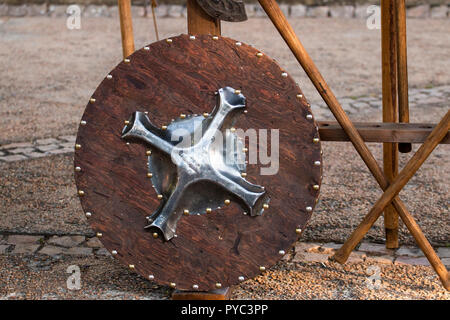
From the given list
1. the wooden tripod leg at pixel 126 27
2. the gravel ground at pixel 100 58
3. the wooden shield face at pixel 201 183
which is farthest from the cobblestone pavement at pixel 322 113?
the wooden shield face at pixel 201 183

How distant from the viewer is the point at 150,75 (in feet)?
9.74

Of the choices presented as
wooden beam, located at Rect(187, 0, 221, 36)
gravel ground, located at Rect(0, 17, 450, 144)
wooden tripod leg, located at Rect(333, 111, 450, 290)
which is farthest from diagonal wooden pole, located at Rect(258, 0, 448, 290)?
gravel ground, located at Rect(0, 17, 450, 144)

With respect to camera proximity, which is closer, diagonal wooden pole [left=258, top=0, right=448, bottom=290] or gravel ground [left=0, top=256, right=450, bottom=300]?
diagonal wooden pole [left=258, top=0, right=448, bottom=290]

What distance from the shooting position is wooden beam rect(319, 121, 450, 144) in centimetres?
307

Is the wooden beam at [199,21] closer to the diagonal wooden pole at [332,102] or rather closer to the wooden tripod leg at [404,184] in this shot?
the diagonal wooden pole at [332,102]

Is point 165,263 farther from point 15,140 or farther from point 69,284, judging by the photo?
point 15,140

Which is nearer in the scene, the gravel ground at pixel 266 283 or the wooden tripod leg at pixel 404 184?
the wooden tripod leg at pixel 404 184

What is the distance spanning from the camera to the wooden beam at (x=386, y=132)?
307 cm

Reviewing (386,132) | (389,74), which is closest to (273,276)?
(386,132)

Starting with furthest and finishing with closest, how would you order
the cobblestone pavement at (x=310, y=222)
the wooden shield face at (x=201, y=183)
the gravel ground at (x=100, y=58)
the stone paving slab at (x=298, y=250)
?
1. the gravel ground at (x=100, y=58)
2. the stone paving slab at (x=298, y=250)
3. the cobblestone pavement at (x=310, y=222)
4. the wooden shield face at (x=201, y=183)

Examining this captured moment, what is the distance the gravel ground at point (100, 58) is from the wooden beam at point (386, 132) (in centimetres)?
311

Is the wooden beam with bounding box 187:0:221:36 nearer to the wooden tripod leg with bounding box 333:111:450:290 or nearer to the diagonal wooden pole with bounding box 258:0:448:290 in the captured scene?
the diagonal wooden pole with bounding box 258:0:448:290

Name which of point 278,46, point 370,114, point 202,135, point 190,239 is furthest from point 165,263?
point 278,46

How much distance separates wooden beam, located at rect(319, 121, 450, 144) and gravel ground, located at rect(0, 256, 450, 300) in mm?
642
